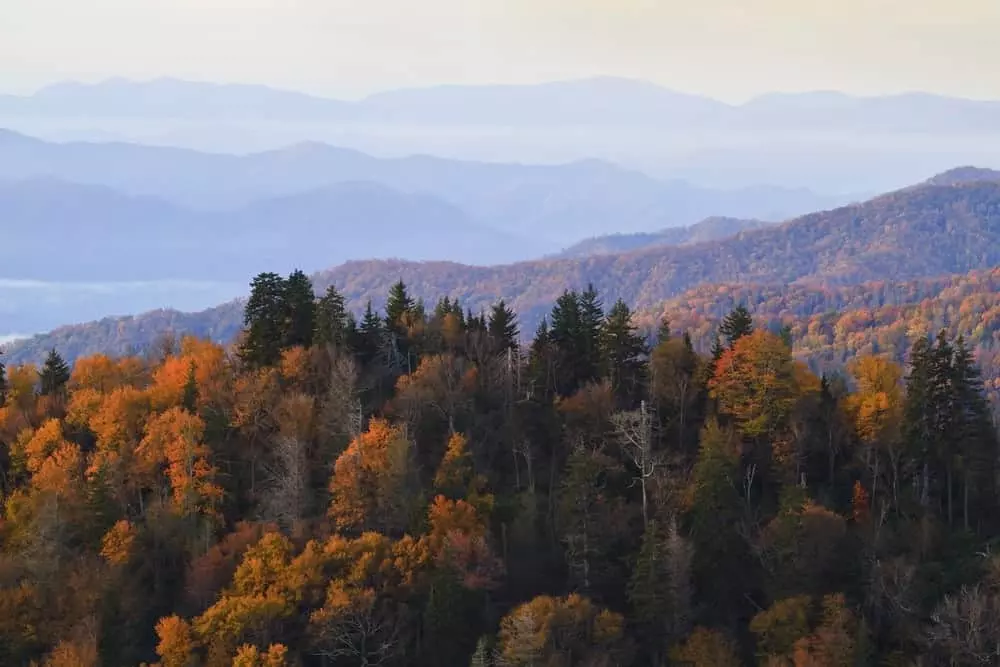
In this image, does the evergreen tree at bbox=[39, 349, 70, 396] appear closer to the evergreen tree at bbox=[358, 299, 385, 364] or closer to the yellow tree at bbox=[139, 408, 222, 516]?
the yellow tree at bbox=[139, 408, 222, 516]

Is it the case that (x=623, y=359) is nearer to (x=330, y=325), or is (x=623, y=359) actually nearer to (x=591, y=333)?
(x=591, y=333)

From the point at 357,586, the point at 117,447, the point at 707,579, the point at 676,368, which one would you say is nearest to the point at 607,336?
the point at 676,368

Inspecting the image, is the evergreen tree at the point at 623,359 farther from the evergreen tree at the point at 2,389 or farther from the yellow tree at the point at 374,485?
the evergreen tree at the point at 2,389

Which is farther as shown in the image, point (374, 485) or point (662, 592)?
point (374, 485)

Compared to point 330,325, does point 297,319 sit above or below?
above

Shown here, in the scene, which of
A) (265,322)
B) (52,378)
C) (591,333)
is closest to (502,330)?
(591,333)

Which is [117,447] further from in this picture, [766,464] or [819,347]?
[819,347]

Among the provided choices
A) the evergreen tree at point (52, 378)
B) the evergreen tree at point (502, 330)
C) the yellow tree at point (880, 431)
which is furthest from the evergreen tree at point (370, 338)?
the yellow tree at point (880, 431)
